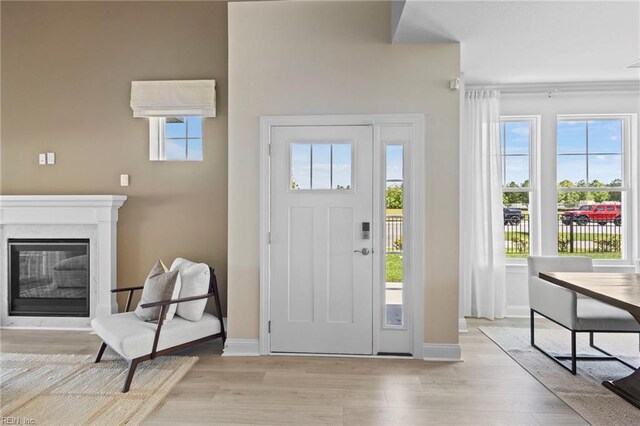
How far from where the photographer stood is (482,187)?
4.30m

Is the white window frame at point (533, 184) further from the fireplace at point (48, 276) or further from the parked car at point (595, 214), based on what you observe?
the fireplace at point (48, 276)

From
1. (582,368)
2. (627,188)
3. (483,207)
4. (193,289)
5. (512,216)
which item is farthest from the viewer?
(512,216)

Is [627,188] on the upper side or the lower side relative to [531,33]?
lower

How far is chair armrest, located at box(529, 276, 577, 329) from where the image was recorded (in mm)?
2893

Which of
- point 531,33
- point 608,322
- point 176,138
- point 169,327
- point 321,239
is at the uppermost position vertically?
point 531,33

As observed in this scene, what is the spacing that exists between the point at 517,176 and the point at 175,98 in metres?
4.01

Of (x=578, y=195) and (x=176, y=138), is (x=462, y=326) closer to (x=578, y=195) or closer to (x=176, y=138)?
(x=578, y=195)

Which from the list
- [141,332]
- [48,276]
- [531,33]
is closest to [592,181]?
[531,33]

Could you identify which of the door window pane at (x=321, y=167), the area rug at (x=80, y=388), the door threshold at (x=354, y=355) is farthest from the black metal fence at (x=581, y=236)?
the area rug at (x=80, y=388)

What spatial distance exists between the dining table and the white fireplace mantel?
420cm

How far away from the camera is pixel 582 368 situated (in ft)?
9.85

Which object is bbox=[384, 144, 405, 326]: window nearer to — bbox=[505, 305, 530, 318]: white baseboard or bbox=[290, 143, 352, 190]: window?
bbox=[290, 143, 352, 190]: window

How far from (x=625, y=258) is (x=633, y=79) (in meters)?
2.08

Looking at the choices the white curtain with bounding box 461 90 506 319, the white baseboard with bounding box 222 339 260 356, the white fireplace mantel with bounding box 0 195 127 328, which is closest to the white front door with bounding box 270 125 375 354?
the white baseboard with bounding box 222 339 260 356
